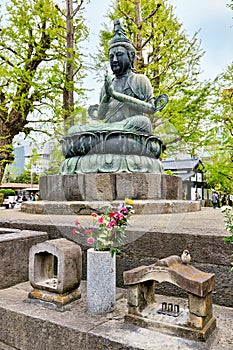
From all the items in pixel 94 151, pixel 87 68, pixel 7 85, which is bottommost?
pixel 94 151

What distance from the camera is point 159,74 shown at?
11.0m

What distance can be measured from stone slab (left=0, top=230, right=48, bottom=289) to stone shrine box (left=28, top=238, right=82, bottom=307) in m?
0.34

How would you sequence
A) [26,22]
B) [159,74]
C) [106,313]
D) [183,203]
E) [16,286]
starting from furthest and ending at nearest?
1. [26,22]
2. [159,74]
3. [183,203]
4. [16,286]
5. [106,313]

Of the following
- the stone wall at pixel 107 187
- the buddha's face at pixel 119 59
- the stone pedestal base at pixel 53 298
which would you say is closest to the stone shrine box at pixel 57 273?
the stone pedestal base at pixel 53 298

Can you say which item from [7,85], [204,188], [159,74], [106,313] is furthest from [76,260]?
[204,188]

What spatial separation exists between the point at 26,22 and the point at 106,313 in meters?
12.1

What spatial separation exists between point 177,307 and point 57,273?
95 centimetres

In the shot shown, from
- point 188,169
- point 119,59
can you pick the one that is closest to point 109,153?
point 119,59

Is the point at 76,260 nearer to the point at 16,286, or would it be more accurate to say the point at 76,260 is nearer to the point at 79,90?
the point at 16,286

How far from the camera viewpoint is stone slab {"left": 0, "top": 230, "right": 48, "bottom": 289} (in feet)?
9.21

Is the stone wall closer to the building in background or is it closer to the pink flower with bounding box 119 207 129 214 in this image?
the pink flower with bounding box 119 207 129 214

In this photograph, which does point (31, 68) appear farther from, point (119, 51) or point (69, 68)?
point (119, 51)

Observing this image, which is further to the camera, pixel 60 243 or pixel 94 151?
pixel 94 151

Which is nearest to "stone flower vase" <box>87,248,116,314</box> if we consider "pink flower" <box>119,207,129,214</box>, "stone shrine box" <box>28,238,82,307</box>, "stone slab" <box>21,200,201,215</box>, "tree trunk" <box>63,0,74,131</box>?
"stone shrine box" <box>28,238,82,307</box>
